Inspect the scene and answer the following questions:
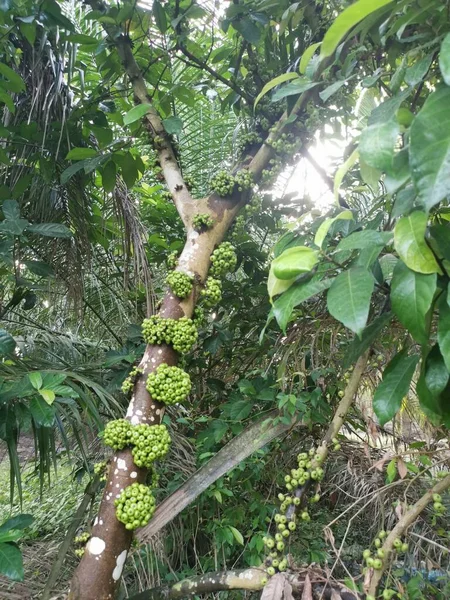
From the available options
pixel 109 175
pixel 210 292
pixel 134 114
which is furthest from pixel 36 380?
pixel 109 175

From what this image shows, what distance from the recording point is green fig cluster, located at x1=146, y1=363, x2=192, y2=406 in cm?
115

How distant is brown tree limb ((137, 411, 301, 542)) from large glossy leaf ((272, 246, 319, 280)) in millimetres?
630

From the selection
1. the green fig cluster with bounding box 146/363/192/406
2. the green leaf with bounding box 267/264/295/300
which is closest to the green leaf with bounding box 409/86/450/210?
the green leaf with bounding box 267/264/295/300

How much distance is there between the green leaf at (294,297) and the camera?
67 centimetres

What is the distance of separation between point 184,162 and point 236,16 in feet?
3.17

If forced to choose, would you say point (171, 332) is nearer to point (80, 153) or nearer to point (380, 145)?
point (80, 153)

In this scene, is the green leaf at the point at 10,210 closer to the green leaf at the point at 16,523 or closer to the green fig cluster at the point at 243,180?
the green fig cluster at the point at 243,180

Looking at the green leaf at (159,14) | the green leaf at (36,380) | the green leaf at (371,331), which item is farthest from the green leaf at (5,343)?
the green leaf at (159,14)

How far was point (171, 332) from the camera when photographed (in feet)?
3.97

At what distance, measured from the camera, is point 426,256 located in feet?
1.83

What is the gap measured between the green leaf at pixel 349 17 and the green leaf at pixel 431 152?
145 mm

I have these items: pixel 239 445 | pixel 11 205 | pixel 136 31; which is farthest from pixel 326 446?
pixel 136 31

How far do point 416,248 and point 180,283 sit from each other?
0.79m

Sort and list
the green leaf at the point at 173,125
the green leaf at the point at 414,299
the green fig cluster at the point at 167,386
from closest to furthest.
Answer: the green leaf at the point at 414,299, the green fig cluster at the point at 167,386, the green leaf at the point at 173,125
